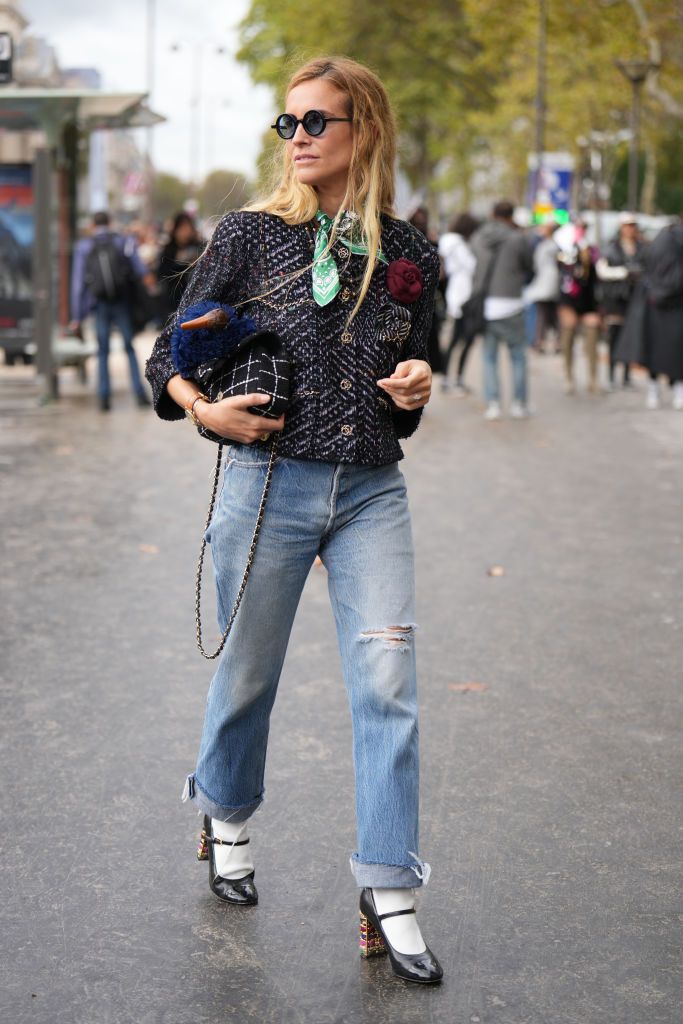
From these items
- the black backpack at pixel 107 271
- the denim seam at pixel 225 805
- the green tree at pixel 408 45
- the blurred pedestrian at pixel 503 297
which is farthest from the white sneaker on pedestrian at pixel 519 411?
the green tree at pixel 408 45

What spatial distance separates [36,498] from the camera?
32.4 ft

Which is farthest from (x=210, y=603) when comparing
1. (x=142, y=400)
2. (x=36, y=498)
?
(x=142, y=400)

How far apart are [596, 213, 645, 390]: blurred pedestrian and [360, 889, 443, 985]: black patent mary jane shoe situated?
14008 mm

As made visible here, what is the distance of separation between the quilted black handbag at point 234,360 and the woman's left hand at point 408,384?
0.74 ft

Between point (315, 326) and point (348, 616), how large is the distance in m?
0.65

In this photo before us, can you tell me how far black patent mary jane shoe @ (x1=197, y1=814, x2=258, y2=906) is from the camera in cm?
387

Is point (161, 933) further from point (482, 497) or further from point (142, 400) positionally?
point (142, 400)

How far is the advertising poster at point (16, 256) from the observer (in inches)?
605

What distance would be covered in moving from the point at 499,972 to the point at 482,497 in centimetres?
674

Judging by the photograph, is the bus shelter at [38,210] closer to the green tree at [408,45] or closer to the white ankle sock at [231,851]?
the white ankle sock at [231,851]

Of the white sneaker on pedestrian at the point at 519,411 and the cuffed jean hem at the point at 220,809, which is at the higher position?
the cuffed jean hem at the point at 220,809

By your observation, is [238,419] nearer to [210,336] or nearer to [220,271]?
[210,336]

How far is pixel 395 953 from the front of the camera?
344 centimetres

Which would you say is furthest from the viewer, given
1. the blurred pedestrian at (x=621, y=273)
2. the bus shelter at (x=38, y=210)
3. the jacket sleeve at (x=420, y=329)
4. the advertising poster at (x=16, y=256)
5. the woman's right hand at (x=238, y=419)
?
the blurred pedestrian at (x=621, y=273)
